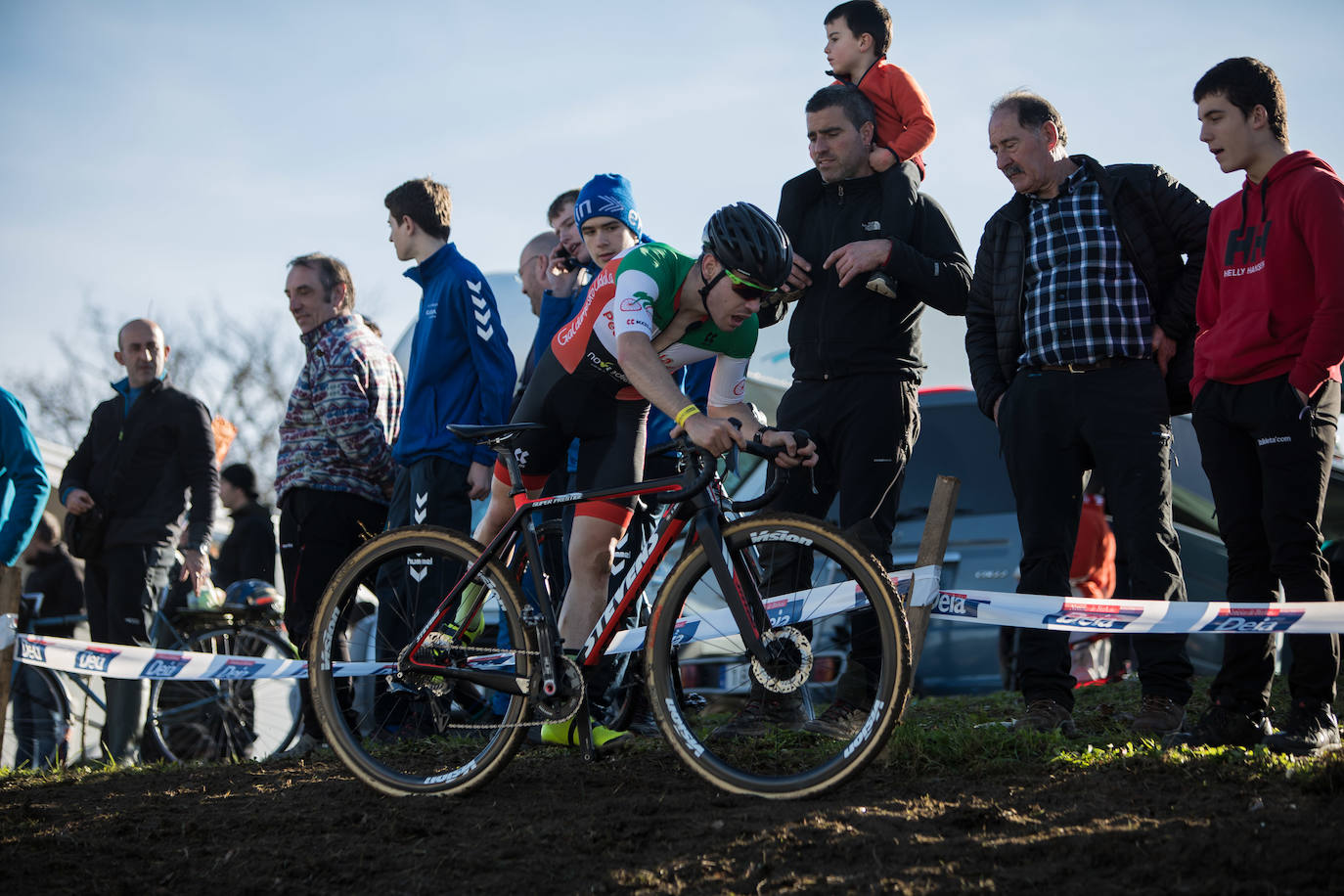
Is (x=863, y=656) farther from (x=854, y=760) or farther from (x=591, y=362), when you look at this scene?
(x=591, y=362)

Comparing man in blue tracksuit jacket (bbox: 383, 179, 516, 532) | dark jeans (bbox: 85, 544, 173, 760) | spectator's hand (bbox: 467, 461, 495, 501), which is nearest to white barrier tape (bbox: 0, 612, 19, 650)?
dark jeans (bbox: 85, 544, 173, 760)

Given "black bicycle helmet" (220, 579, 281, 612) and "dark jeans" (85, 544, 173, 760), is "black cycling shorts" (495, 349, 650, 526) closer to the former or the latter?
"dark jeans" (85, 544, 173, 760)

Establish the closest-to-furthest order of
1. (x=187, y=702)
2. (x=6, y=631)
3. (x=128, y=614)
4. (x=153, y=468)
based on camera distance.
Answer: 1. (x=6, y=631)
2. (x=128, y=614)
3. (x=153, y=468)
4. (x=187, y=702)

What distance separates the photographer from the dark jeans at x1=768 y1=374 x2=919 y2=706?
Answer: 4.96m

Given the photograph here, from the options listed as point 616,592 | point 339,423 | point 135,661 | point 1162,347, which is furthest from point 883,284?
point 135,661

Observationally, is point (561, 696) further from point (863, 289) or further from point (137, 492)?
point (137, 492)

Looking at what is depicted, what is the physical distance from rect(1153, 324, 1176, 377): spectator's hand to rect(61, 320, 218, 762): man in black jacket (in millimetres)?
5000

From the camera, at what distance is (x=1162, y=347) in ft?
15.4

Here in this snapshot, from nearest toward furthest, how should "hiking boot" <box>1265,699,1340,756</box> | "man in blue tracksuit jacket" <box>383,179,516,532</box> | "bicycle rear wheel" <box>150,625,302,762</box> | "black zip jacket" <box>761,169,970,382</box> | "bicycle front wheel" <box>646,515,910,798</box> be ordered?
"bicycle front wheel" <box>646,515,910,798</box>, "hiking boot" <box>1265,699,1340,756</box>, "black zip jacket" <box>761,169,970,382</box>, "man in blue tracksuit jacket" <box>383,179,516,532</box>, "bicycle rear wheel" <box>150,625,302,762</box>

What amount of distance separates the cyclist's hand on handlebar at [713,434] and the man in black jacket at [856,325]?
1.24 metres

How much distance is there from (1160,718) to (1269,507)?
33.8 inches

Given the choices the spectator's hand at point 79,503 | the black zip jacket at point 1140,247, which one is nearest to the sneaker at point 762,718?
the black zip jacket at point 1140,247

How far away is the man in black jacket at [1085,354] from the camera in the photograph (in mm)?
4555

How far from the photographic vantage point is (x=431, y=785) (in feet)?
13.6
